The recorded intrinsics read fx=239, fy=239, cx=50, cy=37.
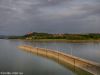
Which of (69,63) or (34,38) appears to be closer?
(69,63)

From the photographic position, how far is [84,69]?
74.9 ft

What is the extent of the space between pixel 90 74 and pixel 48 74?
3.68 metres

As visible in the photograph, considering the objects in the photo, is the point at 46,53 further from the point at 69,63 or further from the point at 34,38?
the point at 34,38

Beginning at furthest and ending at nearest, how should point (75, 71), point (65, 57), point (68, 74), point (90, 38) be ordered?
1. point (90, 38)
2. point (65, 57)
3. point (75, 71)
4. point (68, 74)

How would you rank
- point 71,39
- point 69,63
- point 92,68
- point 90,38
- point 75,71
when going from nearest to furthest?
1. point 92,68
2. point 75,71
3. point 69,63
4. point 90,38
5. point 71,39

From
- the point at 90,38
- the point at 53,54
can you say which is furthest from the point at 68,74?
the point at 90,38

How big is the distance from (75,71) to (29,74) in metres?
5.21

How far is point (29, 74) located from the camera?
68.3 feet

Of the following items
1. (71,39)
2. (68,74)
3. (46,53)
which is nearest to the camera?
(68,74)

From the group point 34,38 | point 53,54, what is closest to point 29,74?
point 53,54

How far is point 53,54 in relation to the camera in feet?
128

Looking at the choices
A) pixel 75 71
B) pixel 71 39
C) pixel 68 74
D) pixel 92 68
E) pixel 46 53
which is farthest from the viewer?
pixel 71 39

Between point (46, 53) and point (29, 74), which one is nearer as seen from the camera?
point (29, 74)

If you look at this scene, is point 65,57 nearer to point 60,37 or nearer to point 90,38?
point 90,38
